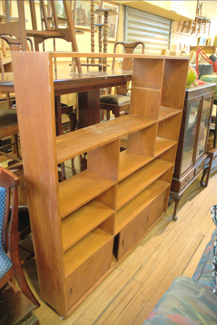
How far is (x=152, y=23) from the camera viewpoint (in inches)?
248

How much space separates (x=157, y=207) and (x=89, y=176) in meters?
0.95

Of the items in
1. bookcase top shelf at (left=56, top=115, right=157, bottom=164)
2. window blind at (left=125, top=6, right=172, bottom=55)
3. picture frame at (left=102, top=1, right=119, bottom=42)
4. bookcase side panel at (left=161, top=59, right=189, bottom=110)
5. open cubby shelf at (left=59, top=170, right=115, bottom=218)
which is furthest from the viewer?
window blind at (left=125, top=6, right=172, bottom=55)

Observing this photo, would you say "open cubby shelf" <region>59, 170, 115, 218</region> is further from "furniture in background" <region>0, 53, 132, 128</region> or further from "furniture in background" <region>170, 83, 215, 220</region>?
"furniture in background" <region>170, 83, 215, 220</region>

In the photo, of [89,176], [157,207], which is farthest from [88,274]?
[157,207]

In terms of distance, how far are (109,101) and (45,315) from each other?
210 centimetres

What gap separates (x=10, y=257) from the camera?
1.14 m

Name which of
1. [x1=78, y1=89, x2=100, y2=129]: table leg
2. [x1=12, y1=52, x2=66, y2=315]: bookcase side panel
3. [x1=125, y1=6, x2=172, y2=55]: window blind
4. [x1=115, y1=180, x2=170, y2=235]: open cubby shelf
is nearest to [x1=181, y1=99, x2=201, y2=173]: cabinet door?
[x1=115, y1=180, x2=170, y2=235]: open cubby shelf

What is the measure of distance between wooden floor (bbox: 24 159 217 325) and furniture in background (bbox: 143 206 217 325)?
0.54m

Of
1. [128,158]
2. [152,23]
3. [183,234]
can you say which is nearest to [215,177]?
Result: [183,234]

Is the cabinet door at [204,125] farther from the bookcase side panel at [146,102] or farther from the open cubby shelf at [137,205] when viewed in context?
the bookcase side panel at [146,102]

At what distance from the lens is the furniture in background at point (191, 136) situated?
81.1 inches

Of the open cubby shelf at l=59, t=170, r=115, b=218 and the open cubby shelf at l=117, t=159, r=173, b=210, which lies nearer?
the open cubby shelf at l=59, t=170, r=115, b=218

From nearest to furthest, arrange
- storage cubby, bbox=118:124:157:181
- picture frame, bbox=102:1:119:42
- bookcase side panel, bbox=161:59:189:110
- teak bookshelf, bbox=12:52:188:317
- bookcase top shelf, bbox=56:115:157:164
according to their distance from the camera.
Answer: teak bookshelf, bbox=12:52:188:317 → bookcase top shelf, bbox=56:115:157:164 → storage cubby, bbox=118:124:157:181 → bookcase side panel, bbox=161:59:189:110 → picture frame, bbox=102:1:119:42

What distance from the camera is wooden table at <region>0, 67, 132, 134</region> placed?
141 cm
